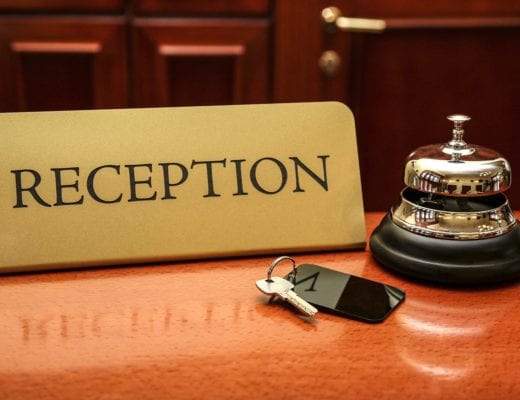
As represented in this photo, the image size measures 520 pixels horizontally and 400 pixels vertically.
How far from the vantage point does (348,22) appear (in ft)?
5.42

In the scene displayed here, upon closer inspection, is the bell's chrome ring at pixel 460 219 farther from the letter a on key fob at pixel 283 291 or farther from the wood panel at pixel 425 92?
the wood panel at pixel 425 92

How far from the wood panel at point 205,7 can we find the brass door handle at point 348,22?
0.14 m

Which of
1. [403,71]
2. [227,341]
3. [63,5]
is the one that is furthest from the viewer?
[403,71]

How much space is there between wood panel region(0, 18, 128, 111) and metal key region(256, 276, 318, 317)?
3.57 feet

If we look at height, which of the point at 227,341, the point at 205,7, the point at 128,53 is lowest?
the point at 227,341

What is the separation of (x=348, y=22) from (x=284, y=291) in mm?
1150

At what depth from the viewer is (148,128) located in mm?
708

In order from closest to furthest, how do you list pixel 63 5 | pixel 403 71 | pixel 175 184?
pixel 175 184, pixel 63 5, pixel 403 71

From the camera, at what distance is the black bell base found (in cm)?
65

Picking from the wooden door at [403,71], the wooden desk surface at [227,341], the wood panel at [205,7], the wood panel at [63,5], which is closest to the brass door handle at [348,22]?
the wooden door at [403,71]

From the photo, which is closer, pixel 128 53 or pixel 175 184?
pixel 175 184

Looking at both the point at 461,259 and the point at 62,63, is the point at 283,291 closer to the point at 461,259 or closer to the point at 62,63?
the point at 461,259

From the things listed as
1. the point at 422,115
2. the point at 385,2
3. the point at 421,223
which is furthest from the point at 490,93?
the point at 421,223

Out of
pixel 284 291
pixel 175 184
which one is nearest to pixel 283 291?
pixel 284 291
